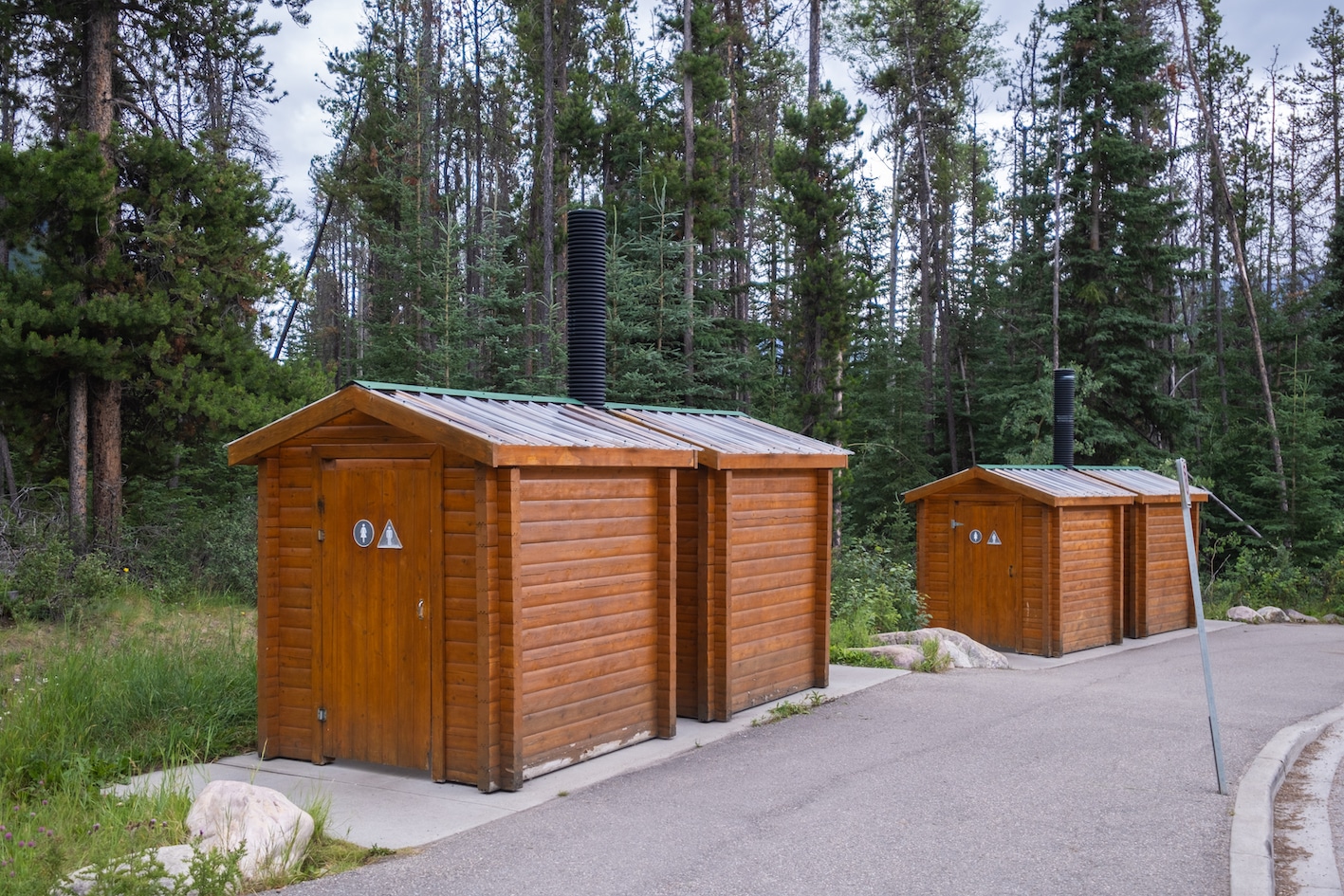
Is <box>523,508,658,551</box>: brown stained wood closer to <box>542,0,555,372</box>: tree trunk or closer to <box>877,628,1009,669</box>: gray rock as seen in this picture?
<box>877,628,1009,669</box>: gray rock

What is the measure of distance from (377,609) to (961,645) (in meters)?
8.11

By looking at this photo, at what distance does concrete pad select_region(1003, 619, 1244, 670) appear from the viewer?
525 inches

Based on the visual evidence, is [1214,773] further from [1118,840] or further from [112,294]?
[112,294]

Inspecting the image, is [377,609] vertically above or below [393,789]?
above

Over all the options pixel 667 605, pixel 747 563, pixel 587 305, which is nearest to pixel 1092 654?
pixel 747 563

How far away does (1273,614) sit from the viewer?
789 inches

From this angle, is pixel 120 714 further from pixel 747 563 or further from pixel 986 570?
pixel 986 570

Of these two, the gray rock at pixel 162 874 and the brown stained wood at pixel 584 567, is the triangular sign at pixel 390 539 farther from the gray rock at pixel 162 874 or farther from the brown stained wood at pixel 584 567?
the gray rock at pixel 162 874

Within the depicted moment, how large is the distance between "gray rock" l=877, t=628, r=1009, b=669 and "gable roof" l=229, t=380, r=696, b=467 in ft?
18.6

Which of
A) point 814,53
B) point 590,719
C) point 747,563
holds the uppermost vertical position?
point 814,53

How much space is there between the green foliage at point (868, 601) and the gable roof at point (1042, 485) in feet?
4.70

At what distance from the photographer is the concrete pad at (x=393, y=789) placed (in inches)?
235

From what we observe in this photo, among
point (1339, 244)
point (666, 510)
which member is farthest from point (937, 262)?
point (666, 510)

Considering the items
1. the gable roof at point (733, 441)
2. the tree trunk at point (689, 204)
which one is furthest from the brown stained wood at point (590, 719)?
the tree trunk at point (689, 204)
